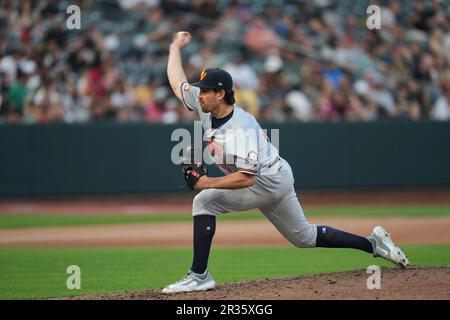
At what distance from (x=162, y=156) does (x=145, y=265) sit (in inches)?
256

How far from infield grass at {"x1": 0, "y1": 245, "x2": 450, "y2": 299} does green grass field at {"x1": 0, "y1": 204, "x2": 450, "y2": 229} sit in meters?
3.06

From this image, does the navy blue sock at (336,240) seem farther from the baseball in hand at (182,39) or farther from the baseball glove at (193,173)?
the baseball in hand at (182,39)

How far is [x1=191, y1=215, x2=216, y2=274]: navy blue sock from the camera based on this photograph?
6.86 metres

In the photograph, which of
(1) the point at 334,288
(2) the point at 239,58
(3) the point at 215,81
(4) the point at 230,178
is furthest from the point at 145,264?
(2) the point at 239,58

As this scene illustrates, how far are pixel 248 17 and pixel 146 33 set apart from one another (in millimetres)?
2121

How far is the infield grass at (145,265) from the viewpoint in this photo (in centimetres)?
843

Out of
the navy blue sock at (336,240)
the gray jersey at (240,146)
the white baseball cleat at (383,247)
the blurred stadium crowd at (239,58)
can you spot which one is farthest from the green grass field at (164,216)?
the gray jersey at (240,146)

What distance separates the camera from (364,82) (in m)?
16.8

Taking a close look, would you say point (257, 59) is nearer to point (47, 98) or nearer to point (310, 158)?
point (310, 158)

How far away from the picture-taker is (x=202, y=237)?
6863mm

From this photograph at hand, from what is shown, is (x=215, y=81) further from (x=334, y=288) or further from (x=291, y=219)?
(x=334, y=288)

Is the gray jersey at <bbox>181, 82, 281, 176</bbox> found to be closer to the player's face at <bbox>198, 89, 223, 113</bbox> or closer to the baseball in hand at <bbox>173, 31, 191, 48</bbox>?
the player's face at <bbox>198, 89, 223, 113</bbox>

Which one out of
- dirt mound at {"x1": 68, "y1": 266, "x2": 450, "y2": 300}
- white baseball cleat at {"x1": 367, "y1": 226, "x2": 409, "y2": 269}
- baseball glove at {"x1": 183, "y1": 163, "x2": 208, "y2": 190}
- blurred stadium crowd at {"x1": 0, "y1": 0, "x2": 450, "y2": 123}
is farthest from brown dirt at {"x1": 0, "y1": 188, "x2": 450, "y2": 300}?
blurred stadium crowd at {"x1": 0, "y1": 0, "x2": 450, "y2": 123}
